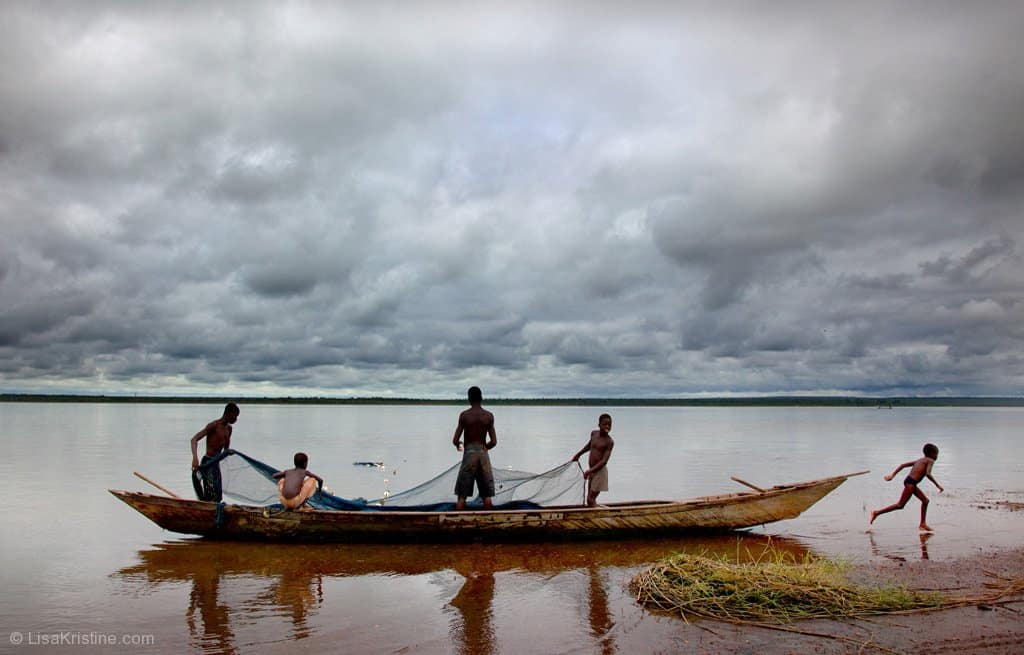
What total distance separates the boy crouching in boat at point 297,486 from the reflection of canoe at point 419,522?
18cm

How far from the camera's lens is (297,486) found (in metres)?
11.0

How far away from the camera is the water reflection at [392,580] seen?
704 cm

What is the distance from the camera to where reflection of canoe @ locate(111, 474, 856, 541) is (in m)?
10.8

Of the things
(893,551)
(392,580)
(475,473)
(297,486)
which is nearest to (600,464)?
(475,473)

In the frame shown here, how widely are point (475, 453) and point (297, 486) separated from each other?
2.87m

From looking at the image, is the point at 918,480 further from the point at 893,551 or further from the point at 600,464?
the point at 600,464

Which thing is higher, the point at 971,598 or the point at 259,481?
the point at 259,481

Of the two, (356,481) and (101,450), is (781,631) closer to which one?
(356,481)

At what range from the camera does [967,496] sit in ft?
57.2

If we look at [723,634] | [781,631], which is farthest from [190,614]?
[781,631]

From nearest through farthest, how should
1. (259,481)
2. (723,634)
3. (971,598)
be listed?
(723,634), (971,598), (259,481)

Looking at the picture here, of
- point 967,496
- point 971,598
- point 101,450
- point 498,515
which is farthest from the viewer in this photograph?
point 101,450

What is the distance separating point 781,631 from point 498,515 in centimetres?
505

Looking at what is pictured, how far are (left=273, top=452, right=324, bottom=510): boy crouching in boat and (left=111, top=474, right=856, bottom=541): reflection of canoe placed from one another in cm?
18
